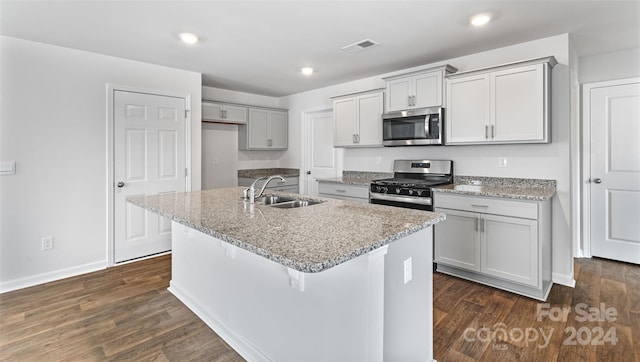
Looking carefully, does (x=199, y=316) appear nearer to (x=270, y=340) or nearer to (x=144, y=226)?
(x=270, y=340)

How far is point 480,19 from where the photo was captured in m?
2.54

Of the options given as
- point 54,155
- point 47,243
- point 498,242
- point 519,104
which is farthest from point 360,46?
point 47,243

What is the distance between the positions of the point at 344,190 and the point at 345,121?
95cm

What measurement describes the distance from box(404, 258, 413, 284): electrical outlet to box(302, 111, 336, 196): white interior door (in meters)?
3.40

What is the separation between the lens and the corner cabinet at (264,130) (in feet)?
16.9

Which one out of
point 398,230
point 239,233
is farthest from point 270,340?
point 398,230

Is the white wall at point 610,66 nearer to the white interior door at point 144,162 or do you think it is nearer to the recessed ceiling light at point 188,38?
the recessed ceiling light at point 188,38

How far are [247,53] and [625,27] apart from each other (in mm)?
3413

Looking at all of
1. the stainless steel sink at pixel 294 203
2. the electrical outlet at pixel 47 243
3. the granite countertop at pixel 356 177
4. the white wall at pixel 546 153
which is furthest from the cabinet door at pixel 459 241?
the electrical outlet at pixel 47 243

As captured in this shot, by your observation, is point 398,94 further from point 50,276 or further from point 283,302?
point 50,276

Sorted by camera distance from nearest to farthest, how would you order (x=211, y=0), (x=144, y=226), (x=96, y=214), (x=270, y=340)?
(x=270, y=340) → (x=211, y=0) → (x=96, y=214) → (x=144, y=226)

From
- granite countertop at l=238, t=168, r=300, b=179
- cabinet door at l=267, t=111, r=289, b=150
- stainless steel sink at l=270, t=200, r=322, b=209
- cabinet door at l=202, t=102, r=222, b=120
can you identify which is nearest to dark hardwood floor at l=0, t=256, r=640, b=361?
stainless steel sink at l=270, t=200, r=322, b=209

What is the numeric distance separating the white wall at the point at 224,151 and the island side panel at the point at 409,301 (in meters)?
3.95

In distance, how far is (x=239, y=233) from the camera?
141 centimetres
